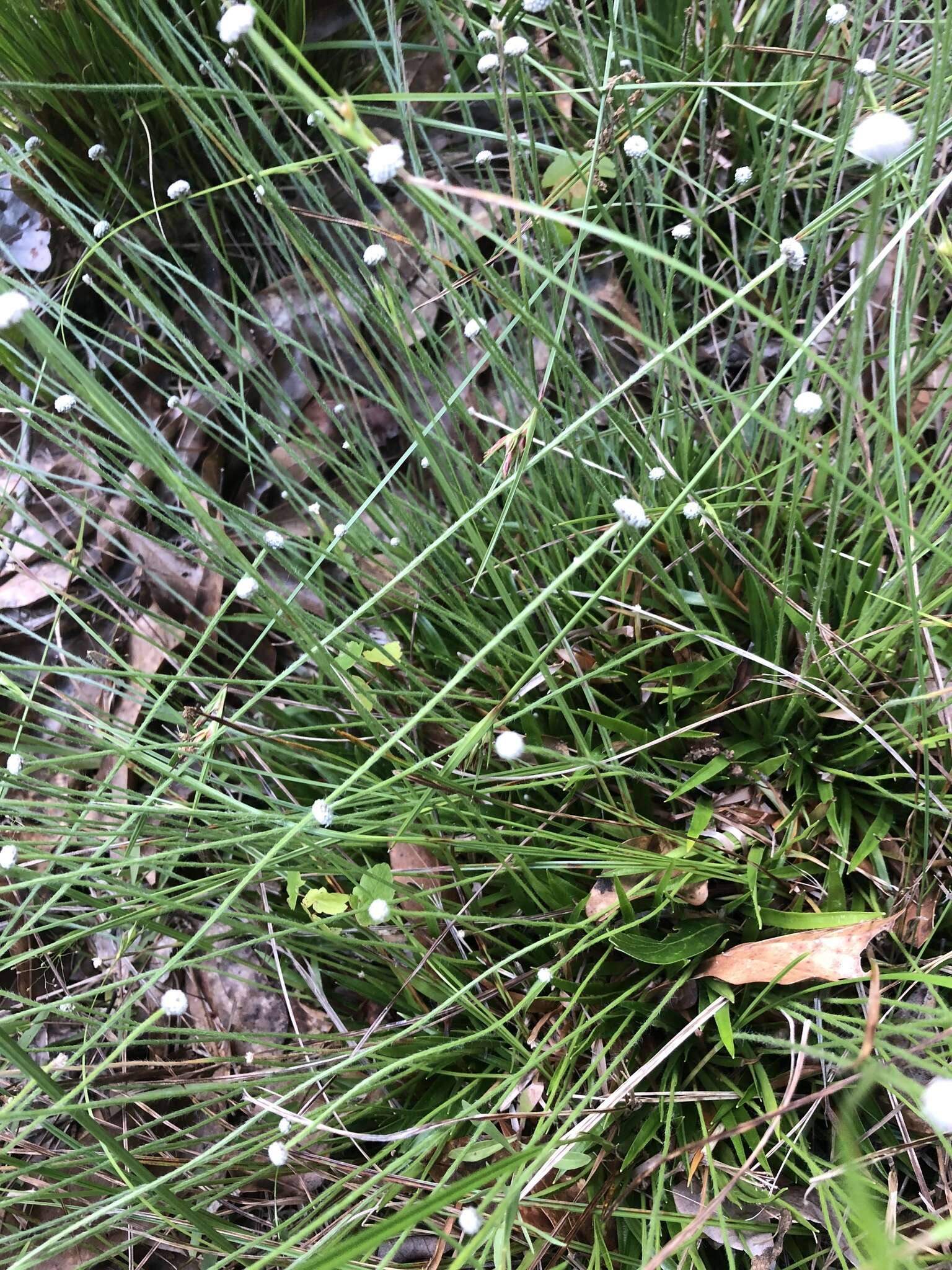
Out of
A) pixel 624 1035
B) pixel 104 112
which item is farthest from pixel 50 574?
pixel 624 1035

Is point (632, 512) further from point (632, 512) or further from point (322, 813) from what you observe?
point (322, 813)

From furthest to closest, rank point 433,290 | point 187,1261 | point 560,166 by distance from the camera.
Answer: point 433,290 < point 560,166 < point 187,1261

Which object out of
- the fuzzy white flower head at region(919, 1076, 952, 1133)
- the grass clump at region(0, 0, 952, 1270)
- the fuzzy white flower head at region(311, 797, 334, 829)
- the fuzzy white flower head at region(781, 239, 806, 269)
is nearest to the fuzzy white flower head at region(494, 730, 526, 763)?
the grass clump at region(0, 0, 952, 1270)

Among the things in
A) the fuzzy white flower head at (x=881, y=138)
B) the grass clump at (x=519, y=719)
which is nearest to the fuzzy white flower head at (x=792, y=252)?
the grass clump at (x=519, y=719)

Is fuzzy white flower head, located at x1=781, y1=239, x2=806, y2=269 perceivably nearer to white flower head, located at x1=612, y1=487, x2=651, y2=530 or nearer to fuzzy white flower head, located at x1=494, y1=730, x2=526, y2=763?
white flower head, located at x1=612, y1=487, x2=651, y2=530

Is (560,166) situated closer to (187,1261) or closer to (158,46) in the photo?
(158,46)

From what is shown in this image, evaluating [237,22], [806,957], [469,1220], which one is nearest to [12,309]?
[237,22]

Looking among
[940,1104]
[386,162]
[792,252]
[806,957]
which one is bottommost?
[806,957]
